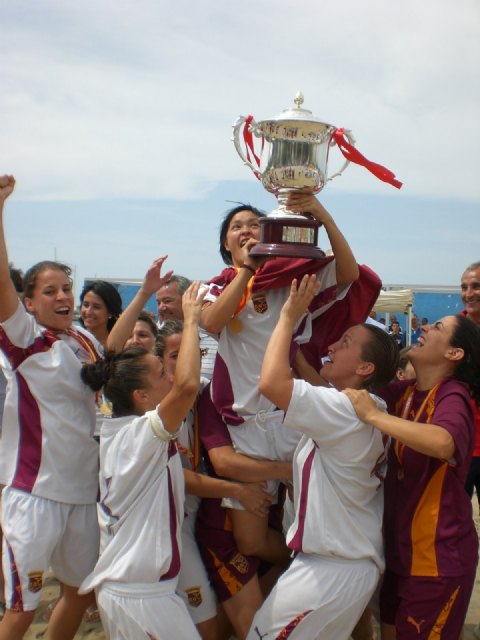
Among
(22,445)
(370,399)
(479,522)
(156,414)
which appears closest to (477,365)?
(370,399)

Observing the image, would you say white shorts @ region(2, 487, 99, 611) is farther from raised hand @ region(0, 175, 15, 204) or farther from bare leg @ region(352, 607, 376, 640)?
bare leg @ region(352, 607, 376, 640)

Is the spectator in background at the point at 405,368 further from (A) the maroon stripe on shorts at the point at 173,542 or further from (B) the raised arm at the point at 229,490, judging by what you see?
(A) the maroon stripe on shorts at the point at 173,542

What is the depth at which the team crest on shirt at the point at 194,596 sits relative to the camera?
10.4ft

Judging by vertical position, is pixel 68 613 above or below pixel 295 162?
below

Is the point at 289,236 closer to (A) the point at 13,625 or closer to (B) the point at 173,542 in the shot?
(B) the point at 173,542

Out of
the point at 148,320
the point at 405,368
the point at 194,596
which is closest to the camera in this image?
the point at 194,596

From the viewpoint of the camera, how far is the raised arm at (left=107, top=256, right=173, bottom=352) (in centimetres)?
377

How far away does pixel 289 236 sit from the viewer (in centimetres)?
305

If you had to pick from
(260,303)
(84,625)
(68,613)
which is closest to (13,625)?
(68,613)

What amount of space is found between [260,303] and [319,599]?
128 cm

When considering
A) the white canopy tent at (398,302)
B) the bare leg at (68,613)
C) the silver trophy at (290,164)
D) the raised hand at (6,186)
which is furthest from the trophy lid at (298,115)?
the white canopy tent at (398,302)

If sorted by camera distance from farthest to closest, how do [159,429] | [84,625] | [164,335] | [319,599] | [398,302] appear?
[398,302], [84,625], [164,335], [159,429], [319,599]

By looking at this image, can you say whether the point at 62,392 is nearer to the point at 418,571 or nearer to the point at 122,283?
the point at 418,571

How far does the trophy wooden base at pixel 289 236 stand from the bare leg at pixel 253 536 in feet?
3.92
